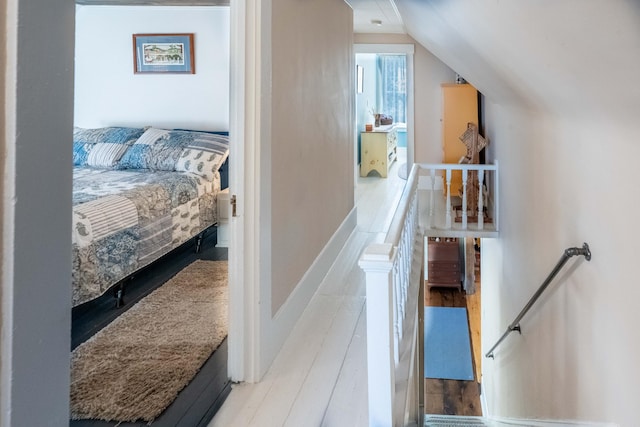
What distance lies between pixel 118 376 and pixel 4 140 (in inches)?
68.1

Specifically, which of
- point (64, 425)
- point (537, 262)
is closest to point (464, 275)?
point (537, 262)

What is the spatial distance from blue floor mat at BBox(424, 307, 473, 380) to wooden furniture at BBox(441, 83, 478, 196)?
1.77m

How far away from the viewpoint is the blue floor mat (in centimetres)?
571

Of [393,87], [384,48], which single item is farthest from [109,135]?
[393,87]

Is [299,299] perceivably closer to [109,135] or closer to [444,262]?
[109,135]

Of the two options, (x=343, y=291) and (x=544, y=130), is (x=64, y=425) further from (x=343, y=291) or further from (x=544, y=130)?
(x=544, y=130)

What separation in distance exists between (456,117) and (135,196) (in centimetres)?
375

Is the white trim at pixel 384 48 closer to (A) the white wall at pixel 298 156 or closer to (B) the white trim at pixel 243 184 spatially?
(A) the white wall at pixel 298 156

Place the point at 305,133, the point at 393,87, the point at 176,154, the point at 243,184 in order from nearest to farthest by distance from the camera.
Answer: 1. the point at 243,184
2. the point at 305,133
3. the point at 176,154
4. the point at 393,87

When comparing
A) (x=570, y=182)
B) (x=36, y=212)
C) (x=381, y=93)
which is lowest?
(x=36, y=212)

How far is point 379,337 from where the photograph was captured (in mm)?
1683

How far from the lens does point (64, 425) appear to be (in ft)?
2.83

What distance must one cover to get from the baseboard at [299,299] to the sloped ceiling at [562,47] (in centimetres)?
152

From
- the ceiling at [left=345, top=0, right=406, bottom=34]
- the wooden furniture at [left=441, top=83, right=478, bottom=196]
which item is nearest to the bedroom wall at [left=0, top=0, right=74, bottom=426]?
the ceiling at [left=345, top=0, right=406, bottom=34]
